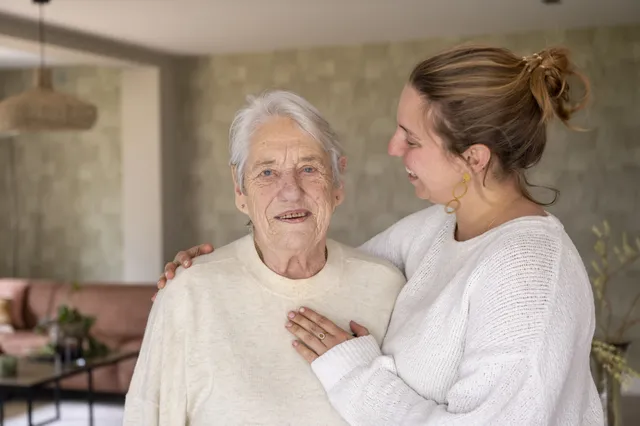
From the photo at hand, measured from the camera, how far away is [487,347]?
1.63 metres

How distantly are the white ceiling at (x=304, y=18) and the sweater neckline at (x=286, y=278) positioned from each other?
14.5 feet

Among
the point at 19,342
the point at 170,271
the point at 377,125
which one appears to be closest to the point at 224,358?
the point at 170,271

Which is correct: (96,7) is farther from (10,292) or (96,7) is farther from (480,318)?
(480,318)

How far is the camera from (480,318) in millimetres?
1679

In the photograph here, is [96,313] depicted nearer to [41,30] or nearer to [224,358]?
[41,30]

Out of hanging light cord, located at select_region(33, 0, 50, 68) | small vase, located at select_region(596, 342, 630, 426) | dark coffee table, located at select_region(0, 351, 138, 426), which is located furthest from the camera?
hanging light cord, located at select_region(33, 0, 50, 68)

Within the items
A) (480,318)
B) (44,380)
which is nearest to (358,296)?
(480,318)

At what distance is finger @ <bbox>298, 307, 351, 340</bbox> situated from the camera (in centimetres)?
194

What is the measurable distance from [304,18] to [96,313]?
326 cm

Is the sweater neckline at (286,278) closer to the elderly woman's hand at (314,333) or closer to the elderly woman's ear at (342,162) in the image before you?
the elderly woman's hand at (314,333)

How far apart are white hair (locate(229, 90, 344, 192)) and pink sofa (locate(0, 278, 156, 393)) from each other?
5156 millimetres

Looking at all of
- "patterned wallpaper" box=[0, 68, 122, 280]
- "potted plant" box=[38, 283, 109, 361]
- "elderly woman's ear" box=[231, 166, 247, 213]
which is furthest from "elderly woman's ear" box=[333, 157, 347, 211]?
"patterned wallpaper" box=[0, 68, 122, 280]

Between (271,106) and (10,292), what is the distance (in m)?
6.63

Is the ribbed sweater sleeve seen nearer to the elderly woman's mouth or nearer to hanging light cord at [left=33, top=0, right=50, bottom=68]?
the elderly woman's mouth
